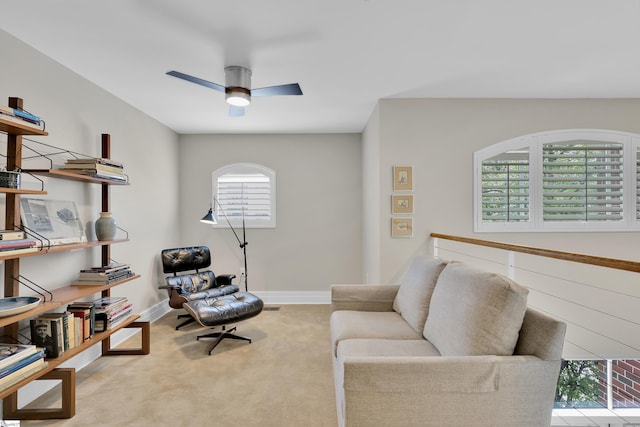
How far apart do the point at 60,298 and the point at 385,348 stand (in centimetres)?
227

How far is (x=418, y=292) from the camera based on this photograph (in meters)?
2.25

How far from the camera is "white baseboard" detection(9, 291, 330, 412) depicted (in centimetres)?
222

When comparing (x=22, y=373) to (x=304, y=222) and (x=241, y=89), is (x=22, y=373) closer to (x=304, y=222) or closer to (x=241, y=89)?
(x=241, y=89)

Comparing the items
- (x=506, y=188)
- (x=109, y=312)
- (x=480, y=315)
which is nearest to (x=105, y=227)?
(x=109, y=312)

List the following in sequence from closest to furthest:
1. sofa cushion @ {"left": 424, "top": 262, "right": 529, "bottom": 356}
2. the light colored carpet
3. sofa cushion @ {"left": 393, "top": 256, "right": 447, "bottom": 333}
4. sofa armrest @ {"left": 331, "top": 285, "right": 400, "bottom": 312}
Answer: sofa cushion @ {"left": 424, "top": 262, "right": 529, "bottom": 356} → the light colored carpet → sofa cushion @ {"left": 393, "top": 256, "right": 447, "bottom": 333} → sofa armrest @ {"left": 331, "top": 285, "right": 400, "bottom": 312}

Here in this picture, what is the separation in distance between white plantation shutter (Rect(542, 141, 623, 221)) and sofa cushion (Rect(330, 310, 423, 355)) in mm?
2253

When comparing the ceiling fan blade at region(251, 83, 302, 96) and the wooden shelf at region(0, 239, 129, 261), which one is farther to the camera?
the ceiling fan blade at region(251, 83, 302, 96)

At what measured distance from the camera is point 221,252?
4.67 m

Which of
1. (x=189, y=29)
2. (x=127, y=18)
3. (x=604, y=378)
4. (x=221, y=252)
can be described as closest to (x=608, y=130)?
(x=604, y=378)

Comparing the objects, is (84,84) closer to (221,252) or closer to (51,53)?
(51,53)

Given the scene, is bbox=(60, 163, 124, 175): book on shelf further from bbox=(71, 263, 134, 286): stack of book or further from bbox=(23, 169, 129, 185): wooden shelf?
bbox=(71, 263, 134, 286): stack of book

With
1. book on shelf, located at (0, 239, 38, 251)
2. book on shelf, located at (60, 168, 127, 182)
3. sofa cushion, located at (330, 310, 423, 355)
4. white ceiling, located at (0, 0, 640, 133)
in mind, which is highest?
white ceiling, located at (0, 0, 640, 133)

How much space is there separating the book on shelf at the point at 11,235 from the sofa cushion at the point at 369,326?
2.07 m

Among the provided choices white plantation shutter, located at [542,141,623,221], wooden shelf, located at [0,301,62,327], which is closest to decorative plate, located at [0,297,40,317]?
wooden shelf, located at [0,301,62,327]
